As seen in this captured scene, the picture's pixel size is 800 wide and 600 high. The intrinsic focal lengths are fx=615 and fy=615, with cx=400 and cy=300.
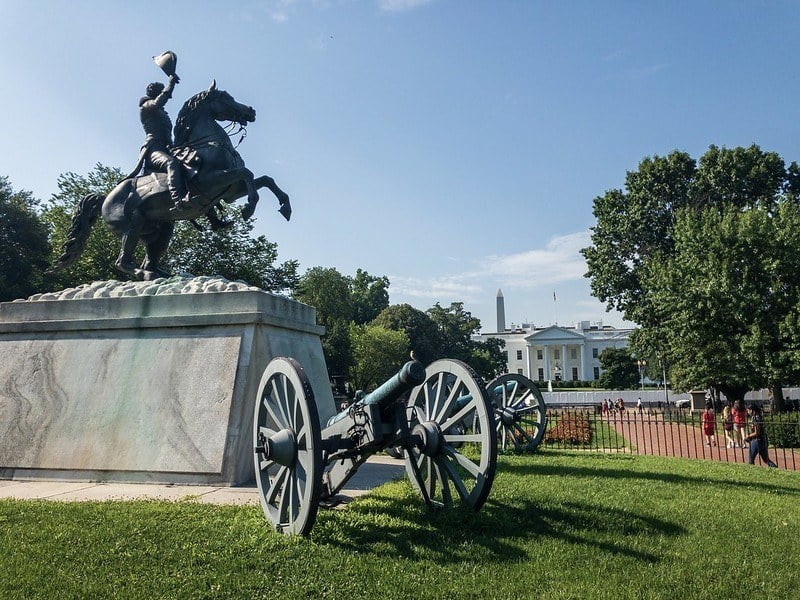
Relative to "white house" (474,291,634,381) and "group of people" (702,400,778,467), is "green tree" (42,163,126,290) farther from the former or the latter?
"white house" (474,291,634,381)

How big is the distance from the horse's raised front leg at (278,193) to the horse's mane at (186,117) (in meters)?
1.46

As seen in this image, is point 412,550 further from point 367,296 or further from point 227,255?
point 367,296

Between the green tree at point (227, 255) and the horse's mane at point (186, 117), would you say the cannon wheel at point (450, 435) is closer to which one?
the horse's mane at point (186, 117)

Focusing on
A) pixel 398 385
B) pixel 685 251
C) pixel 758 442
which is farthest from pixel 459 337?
pixel 398 385

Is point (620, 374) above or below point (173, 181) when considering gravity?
below

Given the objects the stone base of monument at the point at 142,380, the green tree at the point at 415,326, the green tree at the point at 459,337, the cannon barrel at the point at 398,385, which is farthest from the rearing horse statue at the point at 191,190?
the green tree at the point at 459,337

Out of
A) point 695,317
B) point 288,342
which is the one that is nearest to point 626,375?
point 695,317

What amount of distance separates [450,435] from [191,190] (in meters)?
6.48

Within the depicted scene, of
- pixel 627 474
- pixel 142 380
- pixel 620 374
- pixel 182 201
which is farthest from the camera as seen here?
pixel 620 374

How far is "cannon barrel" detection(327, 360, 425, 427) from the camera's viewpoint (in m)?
4.86

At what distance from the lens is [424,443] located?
5.45 metres

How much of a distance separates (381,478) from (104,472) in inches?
141

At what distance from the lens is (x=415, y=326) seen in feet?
204

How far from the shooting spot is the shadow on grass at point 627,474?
8.61 meters
